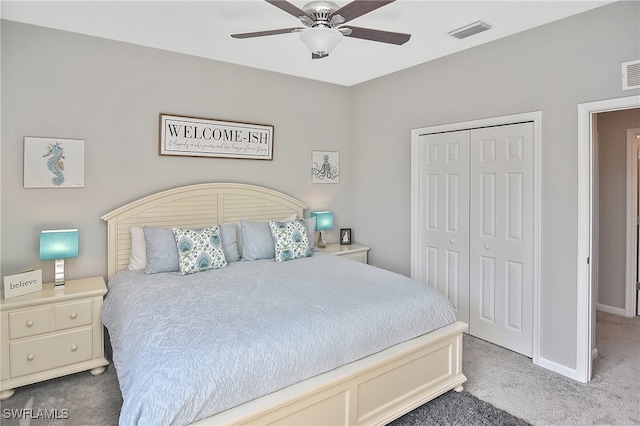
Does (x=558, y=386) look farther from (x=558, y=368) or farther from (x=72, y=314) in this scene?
(x=72, y=314)

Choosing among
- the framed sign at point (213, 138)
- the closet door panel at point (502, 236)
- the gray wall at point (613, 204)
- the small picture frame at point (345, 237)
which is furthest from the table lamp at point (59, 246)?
the gray wall at point (613, 204)

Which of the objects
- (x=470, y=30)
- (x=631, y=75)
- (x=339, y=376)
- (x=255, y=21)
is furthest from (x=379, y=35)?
(x=339, y=376)

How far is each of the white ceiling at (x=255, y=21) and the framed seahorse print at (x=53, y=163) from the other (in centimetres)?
95

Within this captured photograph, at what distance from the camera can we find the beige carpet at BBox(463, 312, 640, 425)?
241cm

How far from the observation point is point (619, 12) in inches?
103

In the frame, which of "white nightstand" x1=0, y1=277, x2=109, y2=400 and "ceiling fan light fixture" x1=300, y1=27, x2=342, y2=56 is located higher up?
"ceiling fan light fixture" x1=300, y1=27, x2=342, y2=56

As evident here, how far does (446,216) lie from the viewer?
388 cm

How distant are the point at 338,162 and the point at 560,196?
2.64 meters

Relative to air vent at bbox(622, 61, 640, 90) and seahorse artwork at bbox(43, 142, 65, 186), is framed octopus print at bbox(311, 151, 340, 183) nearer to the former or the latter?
seahorse artwork at bbox(43, 142, 65, 186)

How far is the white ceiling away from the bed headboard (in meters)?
1.37

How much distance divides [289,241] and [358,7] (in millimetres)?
2231

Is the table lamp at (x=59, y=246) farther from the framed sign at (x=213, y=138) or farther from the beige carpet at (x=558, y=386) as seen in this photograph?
the beige carpet at (x=558, y=386)

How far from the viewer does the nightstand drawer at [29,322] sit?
8.54 feet

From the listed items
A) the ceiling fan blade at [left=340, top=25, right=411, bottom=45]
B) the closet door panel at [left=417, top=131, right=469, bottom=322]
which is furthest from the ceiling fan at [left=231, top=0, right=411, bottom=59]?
the closet door panel at [left=417, top=131, right=469, bottom=322]
